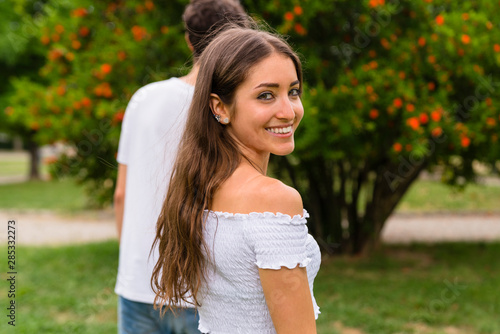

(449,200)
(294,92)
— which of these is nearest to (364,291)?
(294,92)

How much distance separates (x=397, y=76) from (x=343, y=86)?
501mm

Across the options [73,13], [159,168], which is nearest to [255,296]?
[159,168]

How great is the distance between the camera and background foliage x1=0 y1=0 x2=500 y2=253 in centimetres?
488

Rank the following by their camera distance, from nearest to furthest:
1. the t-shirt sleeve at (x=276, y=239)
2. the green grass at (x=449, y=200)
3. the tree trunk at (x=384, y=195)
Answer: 1. the t-shirt sleeve at (x=276, y=239)
2. the tree trunk at (x=384, y=195)
3. the green grass at (x=449, y=200)

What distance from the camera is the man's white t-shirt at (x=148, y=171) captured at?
6.43 feet

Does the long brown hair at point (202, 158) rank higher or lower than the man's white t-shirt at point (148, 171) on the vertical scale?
higher

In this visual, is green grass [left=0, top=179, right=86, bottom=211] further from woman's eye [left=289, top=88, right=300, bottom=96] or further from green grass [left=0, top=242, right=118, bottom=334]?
woman's eye [left=289, top=88, right=300, bottom=96]

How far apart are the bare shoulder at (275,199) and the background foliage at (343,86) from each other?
3473mm

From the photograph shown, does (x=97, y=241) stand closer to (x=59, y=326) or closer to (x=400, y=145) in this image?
(x=59, y=326)

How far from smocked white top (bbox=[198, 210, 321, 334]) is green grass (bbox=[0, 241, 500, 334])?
3631 mm

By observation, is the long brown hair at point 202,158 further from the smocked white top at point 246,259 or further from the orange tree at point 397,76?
the orange tree at point 397,76

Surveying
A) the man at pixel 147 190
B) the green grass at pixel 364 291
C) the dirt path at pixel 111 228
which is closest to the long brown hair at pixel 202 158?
the man at pixel 147 190

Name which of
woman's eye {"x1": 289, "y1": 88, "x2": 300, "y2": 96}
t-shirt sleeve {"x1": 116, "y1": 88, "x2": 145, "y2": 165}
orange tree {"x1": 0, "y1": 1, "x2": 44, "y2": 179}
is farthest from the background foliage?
orange tree {"x1": 0, "y1": 1, "x2": 44, "y2": 179}

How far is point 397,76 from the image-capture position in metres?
4.96
